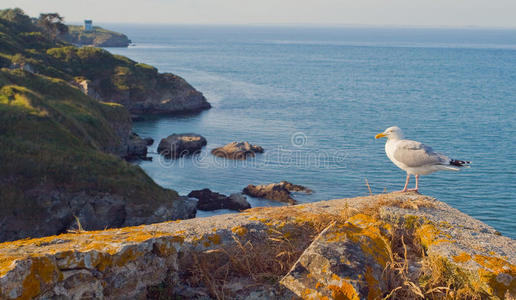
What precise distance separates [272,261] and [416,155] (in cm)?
578

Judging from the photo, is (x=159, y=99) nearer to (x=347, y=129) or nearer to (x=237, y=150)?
(x=237, y=150)

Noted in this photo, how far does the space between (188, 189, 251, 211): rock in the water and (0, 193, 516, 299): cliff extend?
35178mm

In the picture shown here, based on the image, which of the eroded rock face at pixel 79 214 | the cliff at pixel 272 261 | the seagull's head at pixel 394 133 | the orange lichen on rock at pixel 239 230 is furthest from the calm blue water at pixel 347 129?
the orange lichen on rock at pixel 239 230

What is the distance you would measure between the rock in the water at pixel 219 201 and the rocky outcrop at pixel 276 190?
251cm

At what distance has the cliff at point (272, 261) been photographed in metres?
5.33

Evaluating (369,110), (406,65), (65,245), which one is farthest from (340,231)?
(406,65)

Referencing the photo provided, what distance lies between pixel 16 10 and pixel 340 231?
161717mm

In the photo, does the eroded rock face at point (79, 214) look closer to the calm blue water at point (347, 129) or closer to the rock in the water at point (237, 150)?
the calm blue water at point (347, 129)

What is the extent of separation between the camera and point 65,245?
604cm

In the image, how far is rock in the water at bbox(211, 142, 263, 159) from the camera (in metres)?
60.4

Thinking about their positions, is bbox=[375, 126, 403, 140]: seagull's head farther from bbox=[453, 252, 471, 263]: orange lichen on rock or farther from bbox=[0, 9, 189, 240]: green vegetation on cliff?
bbox=[0, 9, 189, 240]: green vegetation on cliff

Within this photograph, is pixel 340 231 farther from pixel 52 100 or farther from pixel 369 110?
pixel 369 110

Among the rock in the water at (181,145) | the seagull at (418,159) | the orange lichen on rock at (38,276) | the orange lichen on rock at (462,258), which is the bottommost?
the rock in the water at (181,145)

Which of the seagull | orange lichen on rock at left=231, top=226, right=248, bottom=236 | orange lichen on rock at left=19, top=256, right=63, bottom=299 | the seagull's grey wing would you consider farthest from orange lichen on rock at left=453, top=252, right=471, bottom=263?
orange lichen on rock at left=19, top=256, right=63, bottom=299
